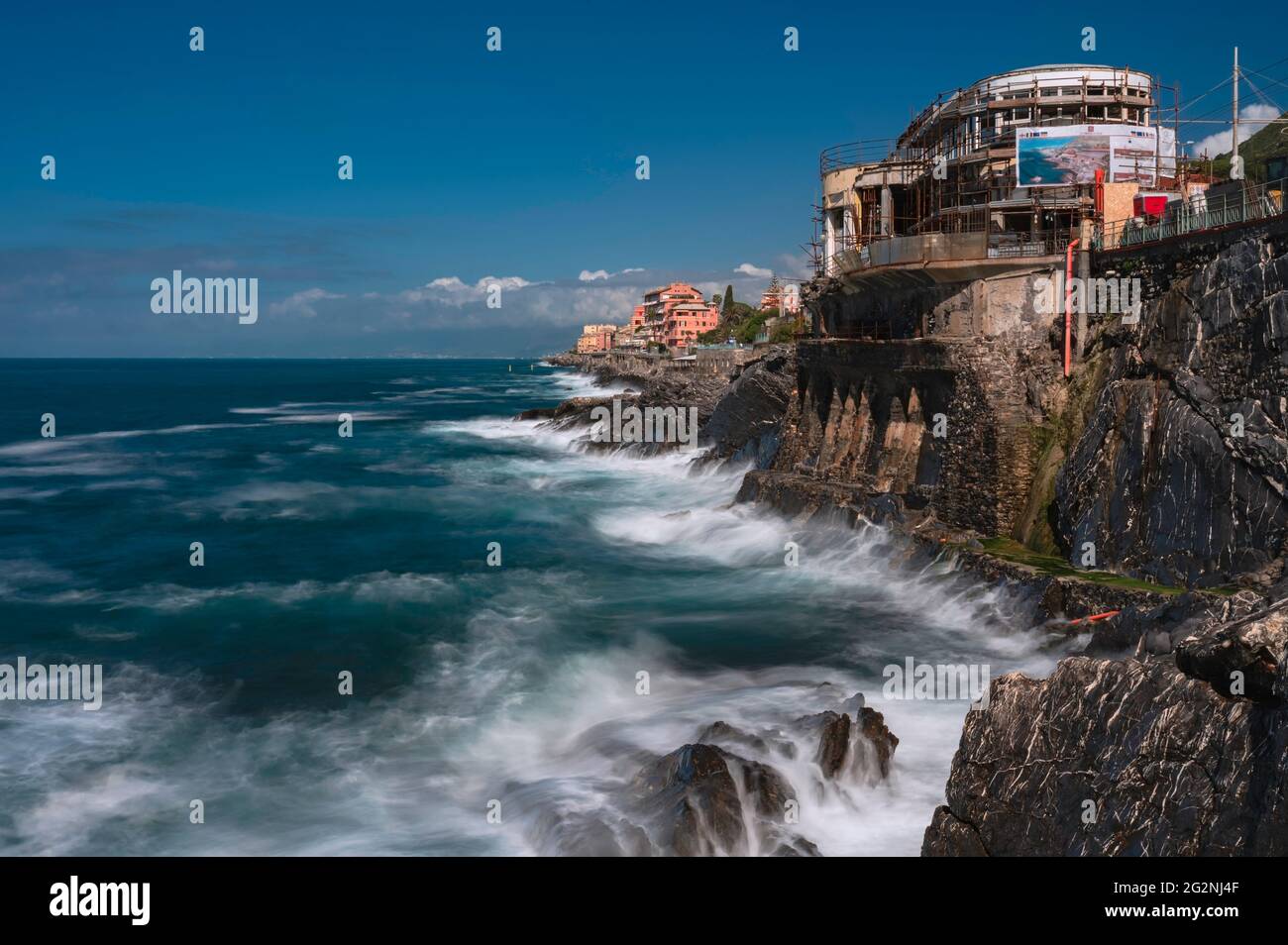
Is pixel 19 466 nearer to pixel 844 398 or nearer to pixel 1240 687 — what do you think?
pixel 844 398

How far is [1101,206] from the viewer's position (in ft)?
110

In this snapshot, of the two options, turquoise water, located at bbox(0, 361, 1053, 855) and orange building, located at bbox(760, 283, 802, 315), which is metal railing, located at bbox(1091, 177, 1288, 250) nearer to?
turquoise water, located at bbox(0, 361, 1053, 855)

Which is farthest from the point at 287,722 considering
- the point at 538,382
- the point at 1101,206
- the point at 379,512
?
the point at 538,382

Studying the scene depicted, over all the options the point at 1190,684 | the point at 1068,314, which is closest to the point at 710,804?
the point at 1190,684

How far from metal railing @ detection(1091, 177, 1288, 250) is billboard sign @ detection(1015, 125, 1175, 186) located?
18.3ft

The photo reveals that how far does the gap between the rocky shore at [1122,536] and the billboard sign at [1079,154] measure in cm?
859

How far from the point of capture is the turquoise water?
1669cm

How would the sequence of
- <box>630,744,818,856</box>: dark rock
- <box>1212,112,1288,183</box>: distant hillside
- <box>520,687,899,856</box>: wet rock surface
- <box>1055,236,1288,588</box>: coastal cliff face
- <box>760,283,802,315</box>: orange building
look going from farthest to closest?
<box>760,283,802,315</box>: orange building < <box>1212,112,1288,183</box>: distant hillside < <box>1055,236,1288,588</box>: coastal cliff face < <box>520,687,899,856</box>: wet rock surface < <box>630,744,818,856</box>: dark rock

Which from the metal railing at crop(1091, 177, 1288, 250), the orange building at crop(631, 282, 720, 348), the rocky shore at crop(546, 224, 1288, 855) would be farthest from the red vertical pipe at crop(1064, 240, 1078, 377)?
the orange building at crop(631, 282, 720, 348)

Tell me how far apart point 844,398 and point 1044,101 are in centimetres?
1377

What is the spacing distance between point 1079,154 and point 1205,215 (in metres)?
12.4

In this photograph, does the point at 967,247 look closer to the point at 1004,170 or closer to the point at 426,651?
the point at 1004,170

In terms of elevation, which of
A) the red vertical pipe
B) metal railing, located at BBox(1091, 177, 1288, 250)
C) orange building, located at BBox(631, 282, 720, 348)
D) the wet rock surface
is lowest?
the wet rock surface
